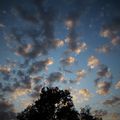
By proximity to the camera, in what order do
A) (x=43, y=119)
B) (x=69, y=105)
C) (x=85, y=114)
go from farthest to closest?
(x=85, y=114)
(x=69, y=105)
(x=43, y=119)

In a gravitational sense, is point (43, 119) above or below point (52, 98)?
below

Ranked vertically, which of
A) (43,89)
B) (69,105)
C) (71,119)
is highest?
(43,89)

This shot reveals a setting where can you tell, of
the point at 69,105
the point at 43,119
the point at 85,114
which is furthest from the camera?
the point at 85,114

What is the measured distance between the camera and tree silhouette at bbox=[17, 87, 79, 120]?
54344mm

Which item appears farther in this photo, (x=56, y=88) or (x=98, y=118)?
(x=98, y=118)

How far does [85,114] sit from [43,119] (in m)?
26.6

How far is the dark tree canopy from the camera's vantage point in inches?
2140

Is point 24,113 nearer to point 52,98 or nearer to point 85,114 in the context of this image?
point 52,98

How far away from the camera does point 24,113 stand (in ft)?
190

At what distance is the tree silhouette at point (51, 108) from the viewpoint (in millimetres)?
54344

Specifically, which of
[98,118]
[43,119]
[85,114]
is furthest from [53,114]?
[98,118]

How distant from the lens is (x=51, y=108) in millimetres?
54844

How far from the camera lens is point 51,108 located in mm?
54844

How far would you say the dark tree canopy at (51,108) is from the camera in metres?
54.3
